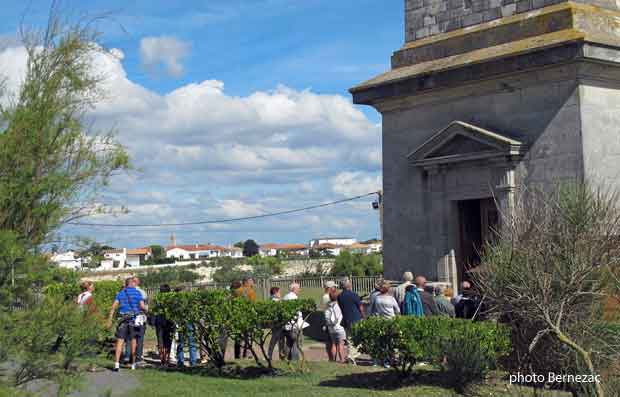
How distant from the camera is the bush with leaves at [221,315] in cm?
→ 1245

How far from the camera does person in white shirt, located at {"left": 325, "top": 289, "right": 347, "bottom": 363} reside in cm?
1362

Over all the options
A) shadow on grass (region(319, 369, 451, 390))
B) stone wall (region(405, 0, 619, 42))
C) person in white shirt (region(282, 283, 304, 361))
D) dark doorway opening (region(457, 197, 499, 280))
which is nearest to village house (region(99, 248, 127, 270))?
person in white shirt (region(282, 283, 304, 361))

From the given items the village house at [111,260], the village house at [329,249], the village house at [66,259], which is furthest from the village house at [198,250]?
the village house at [66,259]

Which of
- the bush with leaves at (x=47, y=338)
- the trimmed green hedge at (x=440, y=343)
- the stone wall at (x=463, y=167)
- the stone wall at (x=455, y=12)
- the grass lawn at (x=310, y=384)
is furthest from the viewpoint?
the stone wall at (x=455, y=12)

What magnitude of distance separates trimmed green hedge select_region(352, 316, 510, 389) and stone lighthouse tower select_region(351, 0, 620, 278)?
337cm

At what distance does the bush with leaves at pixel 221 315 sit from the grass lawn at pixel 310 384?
62 cm

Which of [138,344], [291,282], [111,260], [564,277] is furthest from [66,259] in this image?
[291,282]

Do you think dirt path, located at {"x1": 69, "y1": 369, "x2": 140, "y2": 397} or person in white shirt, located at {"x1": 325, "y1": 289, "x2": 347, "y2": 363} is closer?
dirt path, located at {"x1": 69, "y1": 369, "x2": 140, "y2": 397}

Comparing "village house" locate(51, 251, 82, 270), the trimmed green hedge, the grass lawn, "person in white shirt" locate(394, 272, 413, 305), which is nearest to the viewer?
"village house" locate(51, 251, 82, 270)

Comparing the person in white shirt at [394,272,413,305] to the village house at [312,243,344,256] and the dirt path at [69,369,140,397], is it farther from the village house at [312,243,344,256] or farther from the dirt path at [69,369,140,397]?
the village house at [312,243,344,256]

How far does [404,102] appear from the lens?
17281 mm

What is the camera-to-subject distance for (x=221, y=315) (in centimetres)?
1280

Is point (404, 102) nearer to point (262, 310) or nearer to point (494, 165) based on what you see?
point (494, 165)

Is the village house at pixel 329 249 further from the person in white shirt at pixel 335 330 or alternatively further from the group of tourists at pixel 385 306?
the person in white shirt at pixel 335 330
